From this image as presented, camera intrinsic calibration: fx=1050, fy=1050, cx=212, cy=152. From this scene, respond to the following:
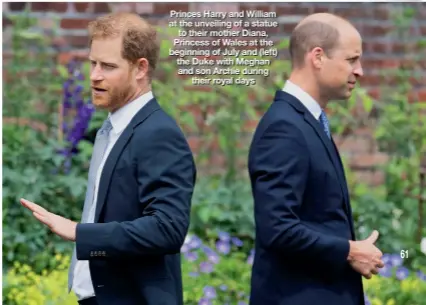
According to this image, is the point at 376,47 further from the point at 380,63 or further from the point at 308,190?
the point at 308,190

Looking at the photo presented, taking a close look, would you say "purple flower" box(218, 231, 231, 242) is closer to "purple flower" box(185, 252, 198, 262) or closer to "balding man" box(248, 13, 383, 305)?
"purple flower" box(185, 252, 198, 262)

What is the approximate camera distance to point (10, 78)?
4891 millimetres

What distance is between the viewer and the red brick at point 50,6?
188 inches

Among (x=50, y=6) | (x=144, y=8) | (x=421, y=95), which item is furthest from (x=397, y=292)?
(x=50, y=6)

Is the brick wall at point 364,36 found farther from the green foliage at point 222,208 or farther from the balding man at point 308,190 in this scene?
the balding man at point 308,190

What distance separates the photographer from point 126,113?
312 cm

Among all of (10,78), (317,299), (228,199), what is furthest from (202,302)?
(10,78)

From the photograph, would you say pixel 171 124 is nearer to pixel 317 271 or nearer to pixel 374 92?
pixel 317 271

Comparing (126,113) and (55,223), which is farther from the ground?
(126,113)

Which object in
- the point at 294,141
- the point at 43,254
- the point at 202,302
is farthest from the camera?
the point at 43,254

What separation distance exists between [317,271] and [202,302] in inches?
47.2

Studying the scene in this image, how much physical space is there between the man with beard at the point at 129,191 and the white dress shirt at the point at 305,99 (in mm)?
378

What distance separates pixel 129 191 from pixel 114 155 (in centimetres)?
12

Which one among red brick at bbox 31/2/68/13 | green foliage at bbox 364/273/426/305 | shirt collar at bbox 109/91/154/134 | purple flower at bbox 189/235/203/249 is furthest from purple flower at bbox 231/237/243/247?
shirt collar at bbox 109/91/154/134
